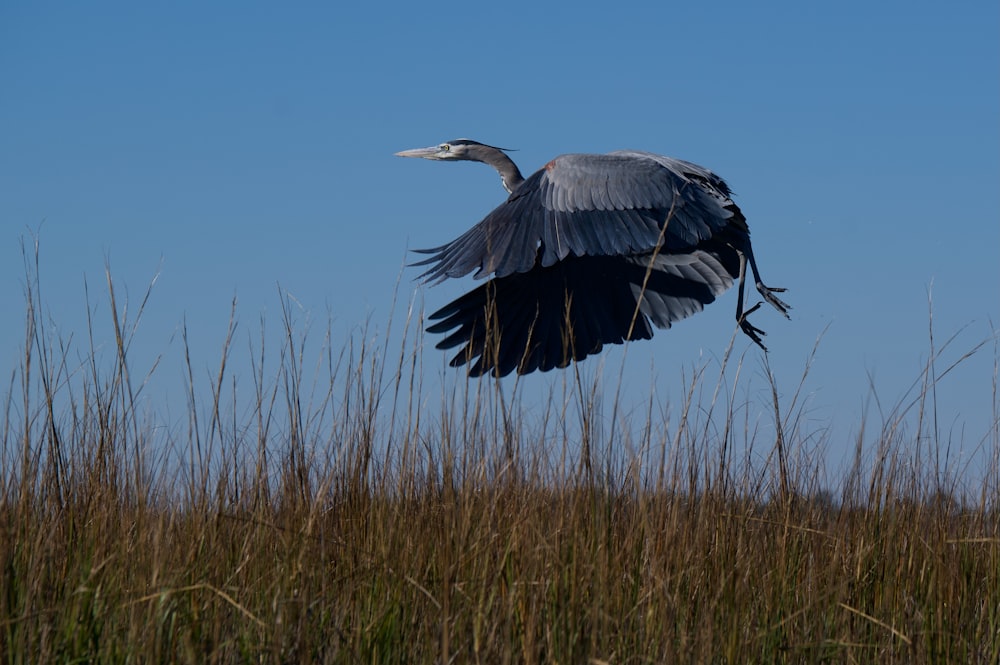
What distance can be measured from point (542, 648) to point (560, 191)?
2623 mm

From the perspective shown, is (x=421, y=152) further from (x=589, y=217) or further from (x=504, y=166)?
(x=589, y=217)

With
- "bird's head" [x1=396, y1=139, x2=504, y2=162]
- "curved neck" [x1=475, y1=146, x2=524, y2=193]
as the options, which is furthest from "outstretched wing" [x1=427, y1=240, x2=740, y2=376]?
"bird's head" [x1=396, y1=139, x2=504, y2=162]

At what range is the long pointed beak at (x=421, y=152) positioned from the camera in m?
6.45

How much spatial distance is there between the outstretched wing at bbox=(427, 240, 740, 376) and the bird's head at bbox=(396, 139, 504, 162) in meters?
1.41

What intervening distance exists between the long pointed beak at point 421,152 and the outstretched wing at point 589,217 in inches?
78.0

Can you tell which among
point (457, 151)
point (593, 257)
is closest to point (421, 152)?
point (457, 151)

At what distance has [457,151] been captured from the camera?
624cm

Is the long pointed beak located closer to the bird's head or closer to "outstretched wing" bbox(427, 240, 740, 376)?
the bird's head

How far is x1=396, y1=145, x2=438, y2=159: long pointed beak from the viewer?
6445mm

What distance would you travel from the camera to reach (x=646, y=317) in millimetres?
4836

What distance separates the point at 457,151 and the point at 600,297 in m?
1.88

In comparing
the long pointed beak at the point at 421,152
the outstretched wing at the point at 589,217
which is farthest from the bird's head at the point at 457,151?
the outstretched wing at the point at 589,217

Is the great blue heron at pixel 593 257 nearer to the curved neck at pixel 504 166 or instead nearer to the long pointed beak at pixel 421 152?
the curved neck at pixel 504 166

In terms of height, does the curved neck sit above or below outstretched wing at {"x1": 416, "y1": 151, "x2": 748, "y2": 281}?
above
